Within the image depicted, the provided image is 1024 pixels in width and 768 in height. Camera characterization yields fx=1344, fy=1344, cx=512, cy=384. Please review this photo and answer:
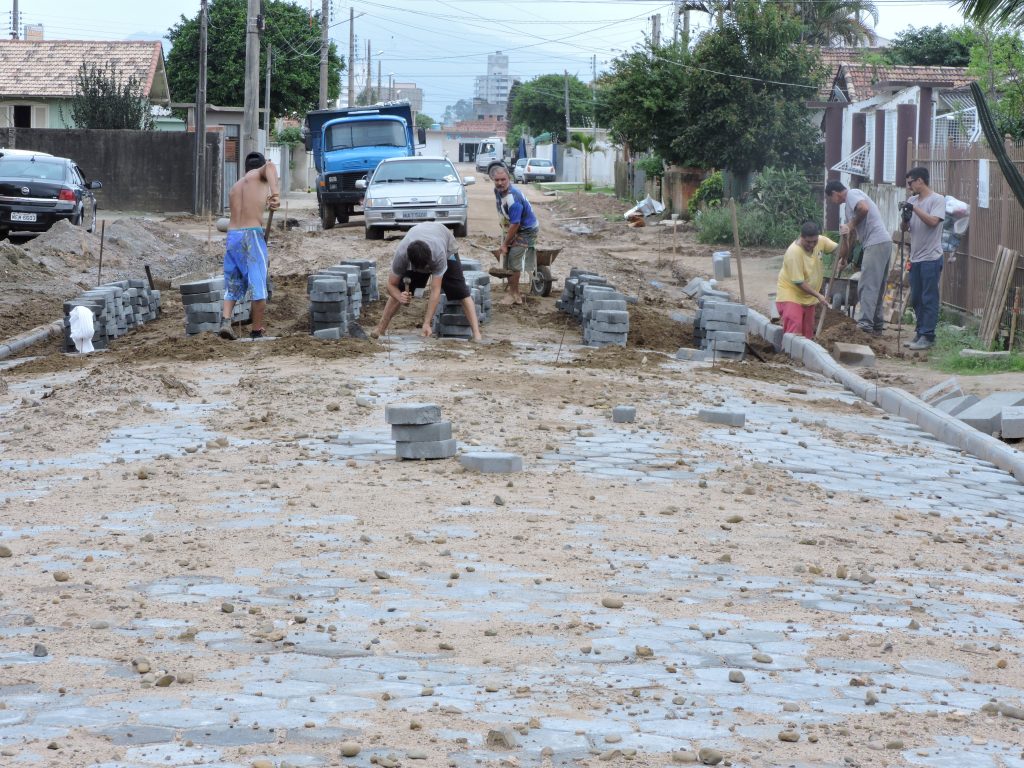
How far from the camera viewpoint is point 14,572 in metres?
5.41

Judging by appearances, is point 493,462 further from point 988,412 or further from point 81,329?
point 81,329

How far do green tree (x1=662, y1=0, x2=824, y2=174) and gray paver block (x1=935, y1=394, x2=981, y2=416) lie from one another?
A: 22635 mm

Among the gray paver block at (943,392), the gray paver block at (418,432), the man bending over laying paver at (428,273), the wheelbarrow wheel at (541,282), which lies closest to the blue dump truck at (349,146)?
the wheelbarrow wheel at (541,282)

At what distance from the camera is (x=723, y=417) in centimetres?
920

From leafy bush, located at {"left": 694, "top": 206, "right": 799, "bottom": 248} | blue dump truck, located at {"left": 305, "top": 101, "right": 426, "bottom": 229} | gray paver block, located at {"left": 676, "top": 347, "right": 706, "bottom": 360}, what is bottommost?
gray paver block, located at {"left": 676, "top": 347, "right": 706, "bottom": 360}

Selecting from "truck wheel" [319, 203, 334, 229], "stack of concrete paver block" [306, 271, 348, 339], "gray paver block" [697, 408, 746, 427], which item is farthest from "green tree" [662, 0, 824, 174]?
"gray paver block" [697, 408, 746, 427]

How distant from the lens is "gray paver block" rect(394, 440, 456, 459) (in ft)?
24.8

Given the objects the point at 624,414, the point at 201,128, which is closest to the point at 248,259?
the point at 624,414

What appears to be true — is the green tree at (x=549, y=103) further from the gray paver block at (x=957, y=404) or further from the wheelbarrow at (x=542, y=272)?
the gray paver block at (x=957, y=404)

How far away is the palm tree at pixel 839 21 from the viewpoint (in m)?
51.9

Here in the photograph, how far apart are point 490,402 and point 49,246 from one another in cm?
1355

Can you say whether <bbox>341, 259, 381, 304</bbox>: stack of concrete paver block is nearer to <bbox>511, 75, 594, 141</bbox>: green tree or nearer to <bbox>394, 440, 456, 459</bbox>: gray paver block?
<bbox>394, 440, 456, 459</bbox>: gray paver block

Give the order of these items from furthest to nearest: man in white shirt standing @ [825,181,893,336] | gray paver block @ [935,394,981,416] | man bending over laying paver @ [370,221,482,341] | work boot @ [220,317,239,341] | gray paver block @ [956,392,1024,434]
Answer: man in white shirt standing @ [825,181,893,336]
work boot @ [220,317,239,341]
man bending over laying paver @ [370,221,482,341]
gray paver block @ [935,394,981,416]
gray paver block @ [956,392,1024,434]

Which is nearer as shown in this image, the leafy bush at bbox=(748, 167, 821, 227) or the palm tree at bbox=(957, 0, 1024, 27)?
the palm tree at bbox=(957, 0, 1024, 27)
